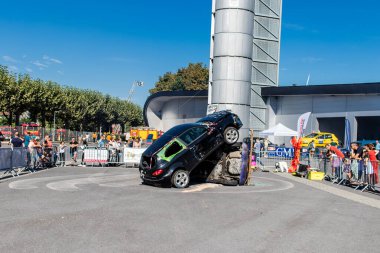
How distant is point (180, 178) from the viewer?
13375mm

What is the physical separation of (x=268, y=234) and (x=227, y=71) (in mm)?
31365

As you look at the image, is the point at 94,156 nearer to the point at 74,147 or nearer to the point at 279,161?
the point at 74,147

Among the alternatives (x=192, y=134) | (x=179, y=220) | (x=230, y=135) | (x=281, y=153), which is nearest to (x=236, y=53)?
(x=281, y=153)

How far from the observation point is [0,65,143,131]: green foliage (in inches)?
1961

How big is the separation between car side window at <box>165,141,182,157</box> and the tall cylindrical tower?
24.1 metres

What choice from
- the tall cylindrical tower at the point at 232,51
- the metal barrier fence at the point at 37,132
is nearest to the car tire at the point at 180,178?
the tall cylindrical tower at the point at 232,51

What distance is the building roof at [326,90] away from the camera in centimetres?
3419

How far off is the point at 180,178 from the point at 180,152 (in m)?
0.88

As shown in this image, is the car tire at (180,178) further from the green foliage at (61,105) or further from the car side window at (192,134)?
the green foliage at (61,105)

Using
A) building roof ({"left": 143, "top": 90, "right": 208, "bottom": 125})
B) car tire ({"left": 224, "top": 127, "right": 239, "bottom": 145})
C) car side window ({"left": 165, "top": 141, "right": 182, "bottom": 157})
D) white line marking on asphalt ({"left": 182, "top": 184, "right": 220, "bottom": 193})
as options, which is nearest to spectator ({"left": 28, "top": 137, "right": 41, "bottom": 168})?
car side window ({"left": 165, "top": 141, "right": 182, "bottom": 157})

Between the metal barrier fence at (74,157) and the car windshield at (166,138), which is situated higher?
the car windshield at (166,138)

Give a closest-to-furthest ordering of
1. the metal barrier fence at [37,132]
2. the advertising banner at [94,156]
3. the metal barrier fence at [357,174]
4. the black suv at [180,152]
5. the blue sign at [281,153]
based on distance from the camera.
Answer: the black suv at [180,152], the metal barrier fence at [357,174], the advertising banner at [94,156], the blue sign at [281,153], the metal barrier fence at [37,132]

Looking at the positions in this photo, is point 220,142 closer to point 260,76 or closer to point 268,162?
point 268,162

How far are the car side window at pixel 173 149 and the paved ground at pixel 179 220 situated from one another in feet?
4.12
